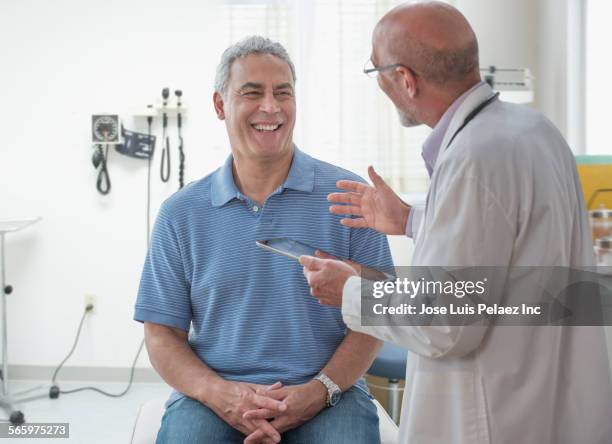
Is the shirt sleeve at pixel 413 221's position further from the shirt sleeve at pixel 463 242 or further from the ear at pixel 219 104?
the ear at pixel 219 104

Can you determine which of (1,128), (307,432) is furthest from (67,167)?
(307,432)

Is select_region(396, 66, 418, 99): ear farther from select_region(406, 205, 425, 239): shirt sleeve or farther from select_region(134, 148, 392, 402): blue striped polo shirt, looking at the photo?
select_region(134, 148, 392, 402): blue striped polo shirt

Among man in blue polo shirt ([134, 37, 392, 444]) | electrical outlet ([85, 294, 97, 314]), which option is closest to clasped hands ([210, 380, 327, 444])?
man in blue polo shirt ([134, 37, 392, 444])

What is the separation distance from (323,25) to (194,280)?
2.38 metres

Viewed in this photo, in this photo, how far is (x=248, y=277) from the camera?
1751 mm

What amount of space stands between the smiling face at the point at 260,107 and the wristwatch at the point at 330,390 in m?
0.54

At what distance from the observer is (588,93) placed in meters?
3.29

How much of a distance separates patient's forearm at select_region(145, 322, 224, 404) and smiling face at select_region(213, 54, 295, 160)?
0.47 m

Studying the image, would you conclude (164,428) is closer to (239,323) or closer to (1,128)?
(239,323)

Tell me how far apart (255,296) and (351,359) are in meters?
0.26

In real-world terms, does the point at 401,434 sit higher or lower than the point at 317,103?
lower

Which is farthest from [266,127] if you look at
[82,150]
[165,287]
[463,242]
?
[82,150]

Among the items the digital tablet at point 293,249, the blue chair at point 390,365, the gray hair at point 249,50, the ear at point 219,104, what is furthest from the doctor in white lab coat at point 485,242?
the blue chair at point 390,365

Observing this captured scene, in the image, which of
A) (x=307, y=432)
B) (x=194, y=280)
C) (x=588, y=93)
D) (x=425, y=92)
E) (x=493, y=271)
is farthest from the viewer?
(x=588, y=93)
